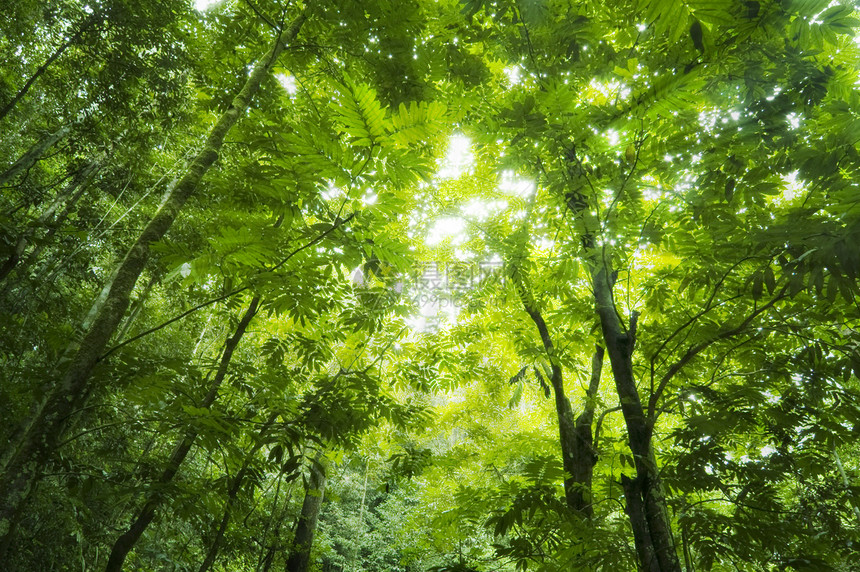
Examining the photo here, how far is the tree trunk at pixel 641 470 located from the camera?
6.39 ft

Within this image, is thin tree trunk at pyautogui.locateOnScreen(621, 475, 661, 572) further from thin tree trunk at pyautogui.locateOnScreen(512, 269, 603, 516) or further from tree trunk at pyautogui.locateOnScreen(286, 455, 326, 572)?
tree trunk at pyautogui.locateOnScreen(286, 455, 326, 572)

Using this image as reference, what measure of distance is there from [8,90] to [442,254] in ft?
19.2

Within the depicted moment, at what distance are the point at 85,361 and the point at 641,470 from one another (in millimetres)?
2832

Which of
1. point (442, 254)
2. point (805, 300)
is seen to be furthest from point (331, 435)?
point (442, 254)

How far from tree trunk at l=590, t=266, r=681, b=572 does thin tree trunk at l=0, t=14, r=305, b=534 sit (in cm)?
252

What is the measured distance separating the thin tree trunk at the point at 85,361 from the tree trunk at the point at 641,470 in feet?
8.28

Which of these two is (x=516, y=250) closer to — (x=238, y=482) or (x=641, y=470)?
(x=641, y=470)

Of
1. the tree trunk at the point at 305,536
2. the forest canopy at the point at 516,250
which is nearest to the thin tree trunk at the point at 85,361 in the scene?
the forest canopy at the point at 516,250

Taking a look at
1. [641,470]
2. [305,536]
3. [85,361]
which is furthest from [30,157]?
[305,536]

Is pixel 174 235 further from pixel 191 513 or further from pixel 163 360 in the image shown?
pixel 191 513

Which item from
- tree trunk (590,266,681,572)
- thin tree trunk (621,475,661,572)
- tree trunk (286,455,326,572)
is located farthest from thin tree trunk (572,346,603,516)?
tree trunk (286,455,326,572)

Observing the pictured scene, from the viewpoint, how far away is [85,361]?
194 centimetres

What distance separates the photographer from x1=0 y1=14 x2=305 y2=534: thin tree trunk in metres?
1.71

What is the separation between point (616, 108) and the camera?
6.41ft
